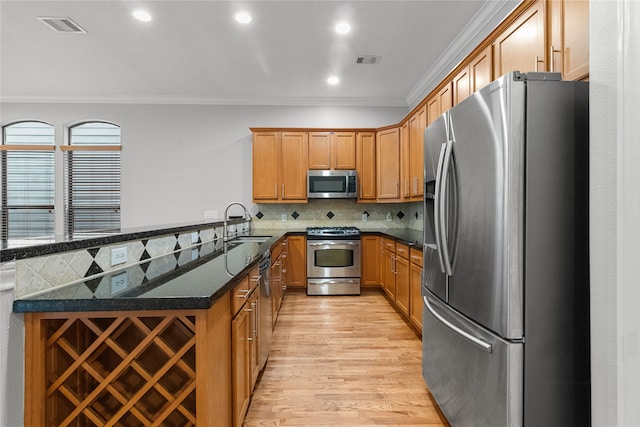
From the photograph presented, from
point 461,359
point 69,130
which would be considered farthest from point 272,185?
point 461,359

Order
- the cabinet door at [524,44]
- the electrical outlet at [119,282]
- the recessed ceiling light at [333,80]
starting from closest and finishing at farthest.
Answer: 1. the electrical outlet at [119,282]
2. the cabinet door at [524,44]
3. the recessed ceiling light at [333,80]

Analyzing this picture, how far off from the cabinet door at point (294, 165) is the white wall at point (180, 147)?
1.50 feet

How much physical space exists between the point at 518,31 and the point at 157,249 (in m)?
2.57

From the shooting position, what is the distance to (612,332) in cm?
112

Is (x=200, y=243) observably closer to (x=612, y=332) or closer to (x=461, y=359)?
(x=461, y=359)

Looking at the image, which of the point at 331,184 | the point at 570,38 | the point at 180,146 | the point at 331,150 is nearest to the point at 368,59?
the point at 331,150

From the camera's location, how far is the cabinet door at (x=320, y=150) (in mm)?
4883

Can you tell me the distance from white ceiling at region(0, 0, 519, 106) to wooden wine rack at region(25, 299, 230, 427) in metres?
2.66

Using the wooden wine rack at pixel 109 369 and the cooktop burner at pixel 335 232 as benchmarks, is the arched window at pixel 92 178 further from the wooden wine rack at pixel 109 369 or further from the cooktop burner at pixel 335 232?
the wooden wine rack at pixel 109 369

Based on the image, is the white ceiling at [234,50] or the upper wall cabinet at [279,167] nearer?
the white ceiling at [234,50]

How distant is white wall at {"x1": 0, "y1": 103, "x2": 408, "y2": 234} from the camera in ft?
16.7

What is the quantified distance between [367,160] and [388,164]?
350 millimetres

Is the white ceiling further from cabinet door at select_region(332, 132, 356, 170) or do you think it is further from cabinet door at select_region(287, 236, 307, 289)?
cabinet door at select_region(287, 236, 307, 289)

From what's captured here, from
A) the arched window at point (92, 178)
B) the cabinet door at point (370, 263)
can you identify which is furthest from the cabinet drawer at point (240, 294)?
the arched window at point (92, 178)
